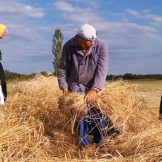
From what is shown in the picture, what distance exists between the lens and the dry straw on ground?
695 cm

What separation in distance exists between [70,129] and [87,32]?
1.51 meters

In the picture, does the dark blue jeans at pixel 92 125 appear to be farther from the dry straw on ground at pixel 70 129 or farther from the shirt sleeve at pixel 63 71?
the shirt sleeve at pixel 63 71

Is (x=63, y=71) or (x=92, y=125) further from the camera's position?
(x=63, y=71)

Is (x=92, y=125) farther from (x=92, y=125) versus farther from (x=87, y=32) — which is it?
(x=87, y=32)

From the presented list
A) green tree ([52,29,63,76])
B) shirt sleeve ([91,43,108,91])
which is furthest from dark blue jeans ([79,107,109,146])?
green tree ([52,29,63,76])

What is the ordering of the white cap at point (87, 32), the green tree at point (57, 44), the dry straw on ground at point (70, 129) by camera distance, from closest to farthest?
the dry straw on ground at point (70, 129) → the white cap at point (87, 32) → the green tree at point (57, 44)

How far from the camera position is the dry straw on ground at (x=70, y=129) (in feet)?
22.8

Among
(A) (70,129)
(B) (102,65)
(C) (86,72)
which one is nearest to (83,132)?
(A) (70,129)

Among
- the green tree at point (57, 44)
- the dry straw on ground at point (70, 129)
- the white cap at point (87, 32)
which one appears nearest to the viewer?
the dry straw on ground at point (70, 129)

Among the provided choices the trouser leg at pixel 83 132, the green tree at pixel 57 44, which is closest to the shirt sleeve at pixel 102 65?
the trouser leg at pixel 83 132

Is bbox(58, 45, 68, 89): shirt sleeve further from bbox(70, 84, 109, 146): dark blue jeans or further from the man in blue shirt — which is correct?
bbox(70, 84, 109, 146): dark blue jeans

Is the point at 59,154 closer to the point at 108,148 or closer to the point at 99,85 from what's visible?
the point at 108,148

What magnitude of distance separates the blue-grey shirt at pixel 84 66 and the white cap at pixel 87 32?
1.06 feet

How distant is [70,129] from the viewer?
8570 millimetres
